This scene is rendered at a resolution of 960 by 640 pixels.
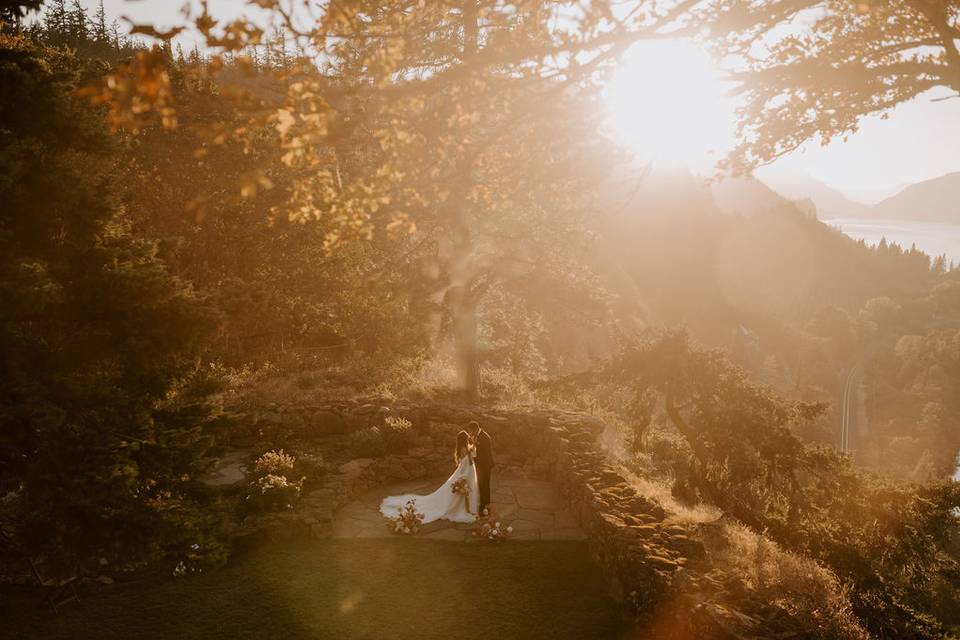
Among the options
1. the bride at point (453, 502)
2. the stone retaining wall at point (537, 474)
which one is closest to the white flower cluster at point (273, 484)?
the stone retaining wall at point (537, 474)

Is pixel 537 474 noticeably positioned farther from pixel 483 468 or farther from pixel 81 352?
pixel 81 352

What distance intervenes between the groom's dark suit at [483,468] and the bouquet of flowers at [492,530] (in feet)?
1.75

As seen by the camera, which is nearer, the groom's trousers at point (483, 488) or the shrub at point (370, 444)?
the groom's trousers at point (483, 488)

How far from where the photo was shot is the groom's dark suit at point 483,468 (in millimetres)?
11055

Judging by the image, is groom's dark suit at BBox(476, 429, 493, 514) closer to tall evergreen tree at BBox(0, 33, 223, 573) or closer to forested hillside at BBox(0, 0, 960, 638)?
forested hillside at BBox(0, 0, 960, 638)

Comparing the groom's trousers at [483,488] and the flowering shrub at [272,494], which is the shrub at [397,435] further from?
the groom's trousers at [483,488]

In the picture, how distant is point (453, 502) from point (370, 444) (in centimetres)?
339

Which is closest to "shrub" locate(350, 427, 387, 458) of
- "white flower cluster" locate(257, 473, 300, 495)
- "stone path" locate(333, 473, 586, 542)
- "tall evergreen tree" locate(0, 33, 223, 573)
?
"stone path" locate(333, 473, 586, 542)

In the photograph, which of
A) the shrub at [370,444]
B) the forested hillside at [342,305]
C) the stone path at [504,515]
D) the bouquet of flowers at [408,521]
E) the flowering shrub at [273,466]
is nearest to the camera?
the forested hillside at [342,305]

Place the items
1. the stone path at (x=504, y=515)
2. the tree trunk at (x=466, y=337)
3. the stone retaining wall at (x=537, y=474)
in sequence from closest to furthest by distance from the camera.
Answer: the stone retaining wall at (x=537, y=474) → the stone path at (x=504, y=515) → the tree trunk at (x=466, y=337)

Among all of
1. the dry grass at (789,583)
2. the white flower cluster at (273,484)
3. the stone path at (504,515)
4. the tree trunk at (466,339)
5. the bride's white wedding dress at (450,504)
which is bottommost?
the stone path at (504,515)

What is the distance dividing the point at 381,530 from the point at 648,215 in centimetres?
16063

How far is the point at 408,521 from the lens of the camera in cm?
1051

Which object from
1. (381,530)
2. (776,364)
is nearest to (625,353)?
(381,530)
